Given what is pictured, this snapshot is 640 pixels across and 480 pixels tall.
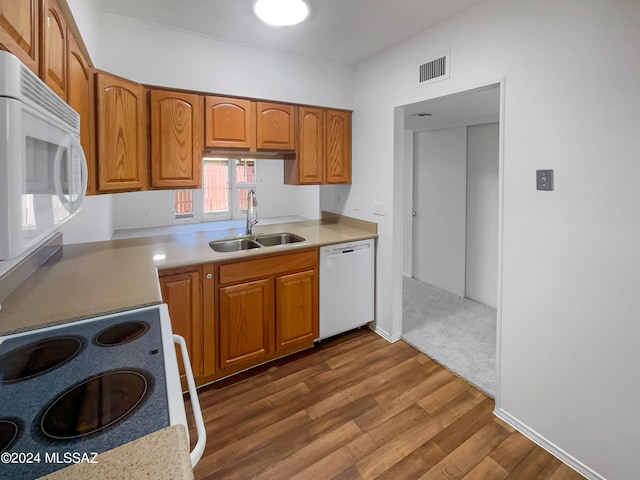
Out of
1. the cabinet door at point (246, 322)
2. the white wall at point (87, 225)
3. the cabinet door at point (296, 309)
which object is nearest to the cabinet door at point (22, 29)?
the white wall at point (87, 225)

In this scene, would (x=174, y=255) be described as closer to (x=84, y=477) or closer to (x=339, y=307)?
(x=339, y=307)

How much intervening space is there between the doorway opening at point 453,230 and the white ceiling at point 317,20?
1.88 feet

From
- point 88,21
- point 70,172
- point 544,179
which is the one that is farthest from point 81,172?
point 544,179

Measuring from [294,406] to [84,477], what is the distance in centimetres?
166

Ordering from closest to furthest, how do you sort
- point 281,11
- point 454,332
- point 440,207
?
point 281,11 < point 454,332 < point 440,207

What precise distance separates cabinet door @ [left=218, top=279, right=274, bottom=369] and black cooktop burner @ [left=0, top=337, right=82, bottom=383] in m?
1.14

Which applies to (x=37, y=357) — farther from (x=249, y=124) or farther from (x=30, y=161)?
(x=249, y=124)

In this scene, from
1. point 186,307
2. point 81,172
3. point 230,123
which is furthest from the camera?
point 230,123

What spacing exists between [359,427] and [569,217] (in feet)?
5.20

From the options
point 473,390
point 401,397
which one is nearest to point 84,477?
point 401,397

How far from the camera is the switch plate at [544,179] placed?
5.40ft

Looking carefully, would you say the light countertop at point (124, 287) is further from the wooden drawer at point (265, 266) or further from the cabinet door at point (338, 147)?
the cabinet door at point (338, 147)

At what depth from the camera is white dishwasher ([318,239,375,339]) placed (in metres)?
2.70

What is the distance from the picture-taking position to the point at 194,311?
2117 millimetres
